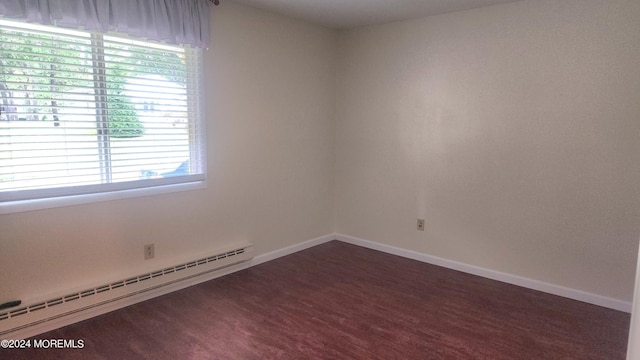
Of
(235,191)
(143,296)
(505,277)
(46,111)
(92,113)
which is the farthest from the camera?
(235,191)

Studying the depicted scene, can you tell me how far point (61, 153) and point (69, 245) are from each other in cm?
59

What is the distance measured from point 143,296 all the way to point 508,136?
122 inches

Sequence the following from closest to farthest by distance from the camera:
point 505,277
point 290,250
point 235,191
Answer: point 505,277
point 235,191
point 290,250

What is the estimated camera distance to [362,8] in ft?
11.0

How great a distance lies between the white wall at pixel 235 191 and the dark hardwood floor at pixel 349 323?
0.37 m

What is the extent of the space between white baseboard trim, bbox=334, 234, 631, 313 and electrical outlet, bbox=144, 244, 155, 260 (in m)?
2.16

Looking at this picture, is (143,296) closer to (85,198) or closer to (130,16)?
(85,198)

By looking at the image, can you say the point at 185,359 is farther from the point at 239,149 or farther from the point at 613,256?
the point at 613,256

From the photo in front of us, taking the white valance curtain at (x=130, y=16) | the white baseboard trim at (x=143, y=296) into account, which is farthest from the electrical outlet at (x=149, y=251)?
the white valance curtain at (x=130, y=16)

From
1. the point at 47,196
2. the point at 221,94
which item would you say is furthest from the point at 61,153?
the point at 221,94

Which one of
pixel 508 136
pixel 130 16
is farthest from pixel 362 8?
pixel 130 16

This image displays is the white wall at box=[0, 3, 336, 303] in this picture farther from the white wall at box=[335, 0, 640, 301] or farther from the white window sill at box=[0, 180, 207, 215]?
the white wall at box=[335, 0, 640, 301]

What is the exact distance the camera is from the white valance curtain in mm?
2246

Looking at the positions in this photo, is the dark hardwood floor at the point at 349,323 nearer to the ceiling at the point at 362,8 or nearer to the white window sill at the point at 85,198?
the white window sill at the point at 85,198
